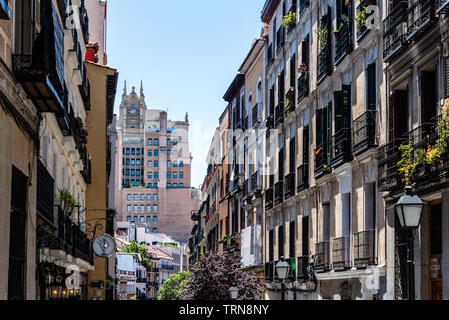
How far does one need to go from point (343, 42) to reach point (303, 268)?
8.43 m

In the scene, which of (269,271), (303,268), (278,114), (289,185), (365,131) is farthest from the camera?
(269,271)

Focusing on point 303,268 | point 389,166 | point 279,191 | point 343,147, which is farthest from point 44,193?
point 279,191

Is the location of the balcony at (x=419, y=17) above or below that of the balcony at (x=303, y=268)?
above

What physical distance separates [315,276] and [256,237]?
12.3 m

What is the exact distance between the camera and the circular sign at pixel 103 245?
2836 cm

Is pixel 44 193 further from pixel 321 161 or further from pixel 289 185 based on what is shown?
pixel 289 185

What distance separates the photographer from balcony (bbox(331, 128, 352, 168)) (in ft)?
70.1

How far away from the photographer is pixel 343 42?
22.2 m

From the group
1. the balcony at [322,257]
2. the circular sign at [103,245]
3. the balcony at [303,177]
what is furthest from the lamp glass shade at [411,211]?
the circular sign at [103,245]

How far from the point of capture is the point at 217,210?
55.8 metres

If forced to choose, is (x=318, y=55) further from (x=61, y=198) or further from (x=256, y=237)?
(x=256, y=237)

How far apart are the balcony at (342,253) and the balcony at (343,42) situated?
5.10 metres

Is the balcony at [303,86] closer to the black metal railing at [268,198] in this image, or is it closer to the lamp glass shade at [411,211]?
the black metal railing at [268,198]

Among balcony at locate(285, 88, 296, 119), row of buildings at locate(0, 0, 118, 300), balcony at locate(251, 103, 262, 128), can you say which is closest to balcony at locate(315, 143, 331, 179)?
balcony at locate(285, 88, 296, 119)
